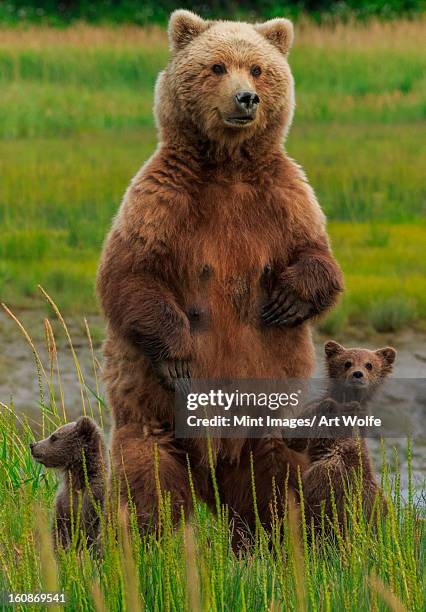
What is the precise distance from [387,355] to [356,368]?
0.21 m

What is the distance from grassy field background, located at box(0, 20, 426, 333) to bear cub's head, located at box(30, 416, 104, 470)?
511cm

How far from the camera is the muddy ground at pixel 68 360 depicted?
9156 mm

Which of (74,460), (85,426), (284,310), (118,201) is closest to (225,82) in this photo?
(284,310)

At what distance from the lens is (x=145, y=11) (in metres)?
22.2

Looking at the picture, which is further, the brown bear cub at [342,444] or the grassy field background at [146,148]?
the grassy field background at [146,148]

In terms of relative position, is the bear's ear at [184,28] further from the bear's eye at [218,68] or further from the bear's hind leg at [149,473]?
the bear's hind leg at [149,473]

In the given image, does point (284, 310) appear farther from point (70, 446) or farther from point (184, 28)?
point (184, 28)

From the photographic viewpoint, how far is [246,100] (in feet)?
17.0

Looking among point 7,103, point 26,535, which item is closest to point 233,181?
point 26,535

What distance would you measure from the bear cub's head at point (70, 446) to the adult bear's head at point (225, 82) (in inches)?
45.5

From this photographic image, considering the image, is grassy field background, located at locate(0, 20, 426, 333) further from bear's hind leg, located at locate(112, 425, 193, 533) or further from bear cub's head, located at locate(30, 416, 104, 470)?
bear's hind leg, located at locate(112, 425, 193, 533)

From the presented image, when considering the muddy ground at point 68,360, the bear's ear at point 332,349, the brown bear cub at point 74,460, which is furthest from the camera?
the muddy ground at point 68,360

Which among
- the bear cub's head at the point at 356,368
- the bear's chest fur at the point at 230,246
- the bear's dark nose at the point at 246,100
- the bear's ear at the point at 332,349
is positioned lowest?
the bear cub's head at the point at 356,368

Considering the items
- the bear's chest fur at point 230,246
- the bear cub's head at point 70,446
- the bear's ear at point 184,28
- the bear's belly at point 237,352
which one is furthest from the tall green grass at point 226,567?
the bear's ear at point 184,28
